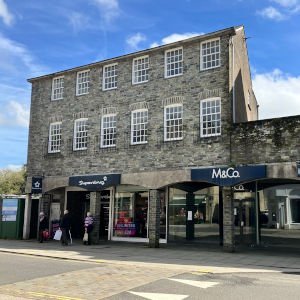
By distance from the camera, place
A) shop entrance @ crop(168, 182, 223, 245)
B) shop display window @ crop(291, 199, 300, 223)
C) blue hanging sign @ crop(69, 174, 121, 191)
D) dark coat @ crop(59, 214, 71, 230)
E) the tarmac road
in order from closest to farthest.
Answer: the tarmac road, shop display window @ crop(291, 199, 300, 223), dark coat @ crop(59, 214, 71, 230), blue hanging sign @ crop(69, 174, 121, 191), shop entrance @ crop(168, 182, 223, 245)

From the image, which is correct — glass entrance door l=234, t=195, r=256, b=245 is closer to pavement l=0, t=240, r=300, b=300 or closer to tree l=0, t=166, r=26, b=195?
pavement l=0, t=240, r=300, b=300

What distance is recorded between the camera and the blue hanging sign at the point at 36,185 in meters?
21.2

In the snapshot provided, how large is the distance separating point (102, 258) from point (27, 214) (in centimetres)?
936

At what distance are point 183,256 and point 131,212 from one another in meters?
6.49

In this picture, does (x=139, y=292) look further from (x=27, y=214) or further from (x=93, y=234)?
(x=27, y=214)

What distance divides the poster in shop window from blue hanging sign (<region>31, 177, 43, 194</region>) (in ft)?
5.36

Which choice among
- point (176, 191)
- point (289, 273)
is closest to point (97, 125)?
point (176, 191)

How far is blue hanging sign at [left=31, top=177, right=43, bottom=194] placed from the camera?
21219 mm

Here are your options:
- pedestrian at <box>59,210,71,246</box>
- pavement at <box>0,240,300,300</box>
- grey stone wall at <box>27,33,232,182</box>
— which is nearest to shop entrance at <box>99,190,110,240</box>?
grey stone wall at <box>27,33,232,182</box>

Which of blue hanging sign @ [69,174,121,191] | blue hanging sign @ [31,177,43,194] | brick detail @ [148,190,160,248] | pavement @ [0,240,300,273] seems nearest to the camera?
pavement @ [0,240,300,273]

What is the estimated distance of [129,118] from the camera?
19281mm

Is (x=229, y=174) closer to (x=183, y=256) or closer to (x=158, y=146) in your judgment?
(x=183, y=256)

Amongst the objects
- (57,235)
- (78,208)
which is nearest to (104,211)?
(78,208)

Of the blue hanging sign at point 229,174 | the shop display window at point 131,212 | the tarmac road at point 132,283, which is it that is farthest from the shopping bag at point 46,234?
the blue hanging sign at point 229,174
